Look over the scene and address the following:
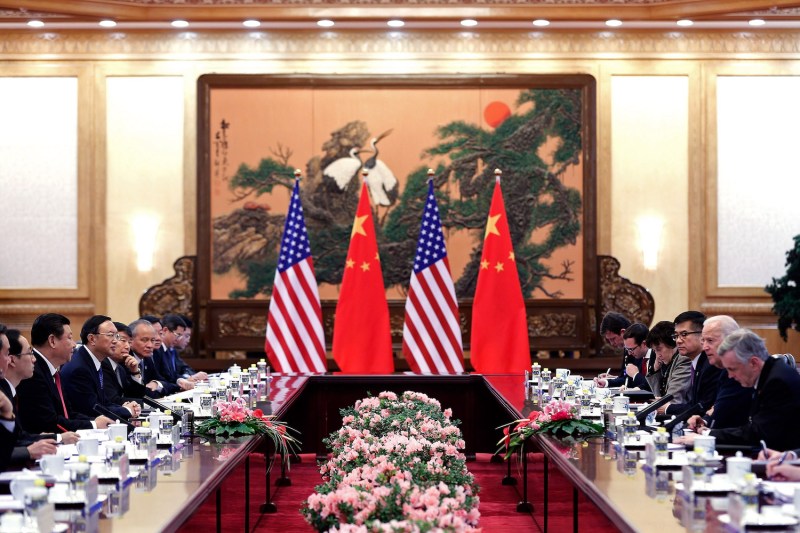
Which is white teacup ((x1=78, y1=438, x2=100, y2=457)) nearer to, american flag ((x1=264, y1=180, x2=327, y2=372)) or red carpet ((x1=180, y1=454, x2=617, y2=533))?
red carpet ((x1=180, y1=454, x2=617, y2=533))

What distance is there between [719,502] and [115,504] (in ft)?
6.12

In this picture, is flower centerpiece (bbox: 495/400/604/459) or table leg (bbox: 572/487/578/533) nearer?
table leg (bbox: 572/487/578/533)

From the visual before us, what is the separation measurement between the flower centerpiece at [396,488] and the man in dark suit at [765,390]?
1160 millimetres

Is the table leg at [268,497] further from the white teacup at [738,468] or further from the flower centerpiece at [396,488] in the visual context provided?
the white teacup at [738,468]

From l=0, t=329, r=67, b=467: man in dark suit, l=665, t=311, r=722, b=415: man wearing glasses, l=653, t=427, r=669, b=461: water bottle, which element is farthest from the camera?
l=665, t=311, r=722, b=415: man wearing glasses

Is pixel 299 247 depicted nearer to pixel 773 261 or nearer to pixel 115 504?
pixel 773 261

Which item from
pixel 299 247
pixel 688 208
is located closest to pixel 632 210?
pixel 688 208

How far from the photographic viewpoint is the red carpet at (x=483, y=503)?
4.32m

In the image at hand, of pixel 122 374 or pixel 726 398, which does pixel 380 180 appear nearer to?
pixel 122 374

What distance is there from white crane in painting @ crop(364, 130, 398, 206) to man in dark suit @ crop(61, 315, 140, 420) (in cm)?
557

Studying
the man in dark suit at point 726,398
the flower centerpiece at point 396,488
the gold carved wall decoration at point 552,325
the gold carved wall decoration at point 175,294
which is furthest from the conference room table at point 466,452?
the gold carved wall decoration at point 175,294

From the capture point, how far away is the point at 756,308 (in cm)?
1180

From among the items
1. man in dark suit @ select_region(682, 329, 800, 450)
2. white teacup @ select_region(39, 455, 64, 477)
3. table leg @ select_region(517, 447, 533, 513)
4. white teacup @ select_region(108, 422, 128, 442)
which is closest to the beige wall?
table leg @ select_region(517, 447, 533, 513)

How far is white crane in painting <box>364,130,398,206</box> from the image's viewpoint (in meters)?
11.8
